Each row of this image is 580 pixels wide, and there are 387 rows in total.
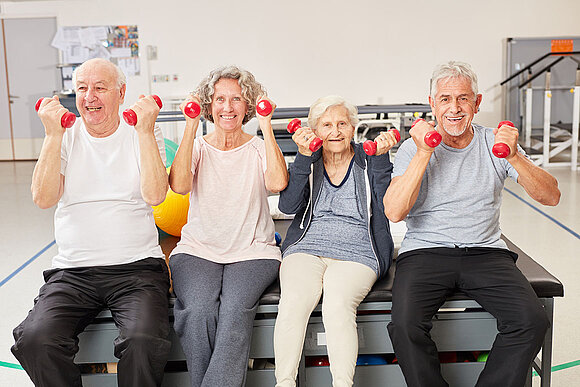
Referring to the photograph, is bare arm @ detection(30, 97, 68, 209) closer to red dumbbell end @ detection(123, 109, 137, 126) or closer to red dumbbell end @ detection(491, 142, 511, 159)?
red dumbbell end @ detection(123, 109, 137, 126)

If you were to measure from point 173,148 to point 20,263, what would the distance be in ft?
4.60

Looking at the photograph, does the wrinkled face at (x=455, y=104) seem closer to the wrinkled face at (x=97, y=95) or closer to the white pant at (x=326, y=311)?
the white pant at (x=326, y=311)

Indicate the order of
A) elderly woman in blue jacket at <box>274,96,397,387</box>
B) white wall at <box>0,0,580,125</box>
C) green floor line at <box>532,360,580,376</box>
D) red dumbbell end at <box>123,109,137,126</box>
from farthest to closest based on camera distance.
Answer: white wall at <box>0,0,580,125</box>, green floor line at <box>532,360,580,376</box>, red dumbbell end at <box>123,109,137,126</box>, elderly woman in blue jacket at <box>274,96,397,387</box>

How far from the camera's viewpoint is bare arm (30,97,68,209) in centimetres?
211

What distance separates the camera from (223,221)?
7.63 ft

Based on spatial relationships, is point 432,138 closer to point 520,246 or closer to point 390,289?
point 390,289

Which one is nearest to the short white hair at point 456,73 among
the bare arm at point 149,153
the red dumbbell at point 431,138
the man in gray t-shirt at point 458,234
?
the man in gray t-shirt at point 458,234

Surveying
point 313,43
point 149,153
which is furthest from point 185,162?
point 313,43

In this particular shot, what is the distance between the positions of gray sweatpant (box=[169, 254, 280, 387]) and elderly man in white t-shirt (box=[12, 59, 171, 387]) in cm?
7

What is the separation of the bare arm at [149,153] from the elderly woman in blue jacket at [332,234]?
0.46 meters

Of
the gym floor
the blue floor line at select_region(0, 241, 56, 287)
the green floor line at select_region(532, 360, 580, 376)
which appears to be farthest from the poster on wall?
the green floor line at select_region(532, 360, 580, 376)

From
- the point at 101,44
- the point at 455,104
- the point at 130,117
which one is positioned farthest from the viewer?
the point at 101,44

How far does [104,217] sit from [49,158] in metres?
0.26

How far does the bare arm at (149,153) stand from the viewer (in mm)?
2139
